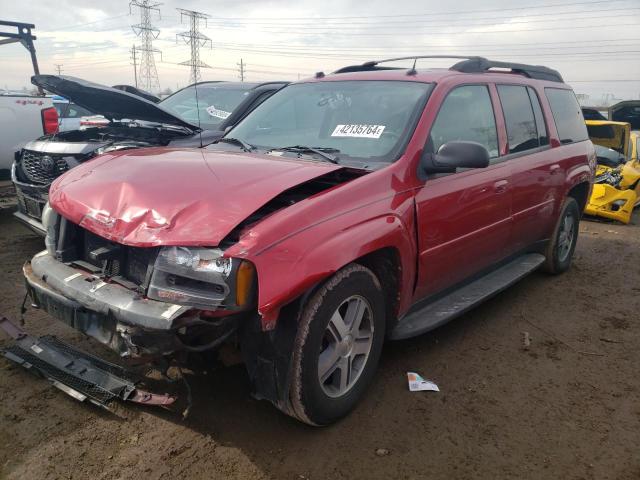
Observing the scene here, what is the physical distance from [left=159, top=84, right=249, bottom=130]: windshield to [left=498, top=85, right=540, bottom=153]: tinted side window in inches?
139

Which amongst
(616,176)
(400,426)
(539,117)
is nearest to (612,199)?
(616,176)

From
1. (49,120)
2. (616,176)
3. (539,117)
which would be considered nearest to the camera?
(539,117)

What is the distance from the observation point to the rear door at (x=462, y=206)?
3.25 metres

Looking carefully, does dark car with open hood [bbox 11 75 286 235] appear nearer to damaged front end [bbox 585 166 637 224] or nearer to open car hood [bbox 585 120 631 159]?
damaged front end [bbox 585 166 637 224]

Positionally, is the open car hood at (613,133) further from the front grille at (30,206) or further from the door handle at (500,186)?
the front grille at (30,206)

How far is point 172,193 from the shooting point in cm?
259

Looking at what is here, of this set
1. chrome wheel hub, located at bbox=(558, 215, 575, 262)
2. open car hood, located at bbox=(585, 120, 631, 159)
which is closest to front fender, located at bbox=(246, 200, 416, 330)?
chrome wheel hub, located at bbox=(558, 215, 575, 262)

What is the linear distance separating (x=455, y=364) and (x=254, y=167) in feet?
6.28

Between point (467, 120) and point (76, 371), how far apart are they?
9.97 ft

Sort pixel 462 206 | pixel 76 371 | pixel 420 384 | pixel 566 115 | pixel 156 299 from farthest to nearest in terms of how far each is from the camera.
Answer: pixel 566 115 → pixel 462 206 → pixel 420 384 → pixel 76 371 → pixel 156 299

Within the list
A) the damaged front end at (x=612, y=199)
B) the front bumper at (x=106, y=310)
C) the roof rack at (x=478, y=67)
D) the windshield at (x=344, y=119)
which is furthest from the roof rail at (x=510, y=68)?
the damaged front end at (x=612, y=199)

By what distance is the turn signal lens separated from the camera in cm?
224

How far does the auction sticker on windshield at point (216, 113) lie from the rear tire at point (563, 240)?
406cm

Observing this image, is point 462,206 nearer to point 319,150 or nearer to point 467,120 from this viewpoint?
point 467,120
